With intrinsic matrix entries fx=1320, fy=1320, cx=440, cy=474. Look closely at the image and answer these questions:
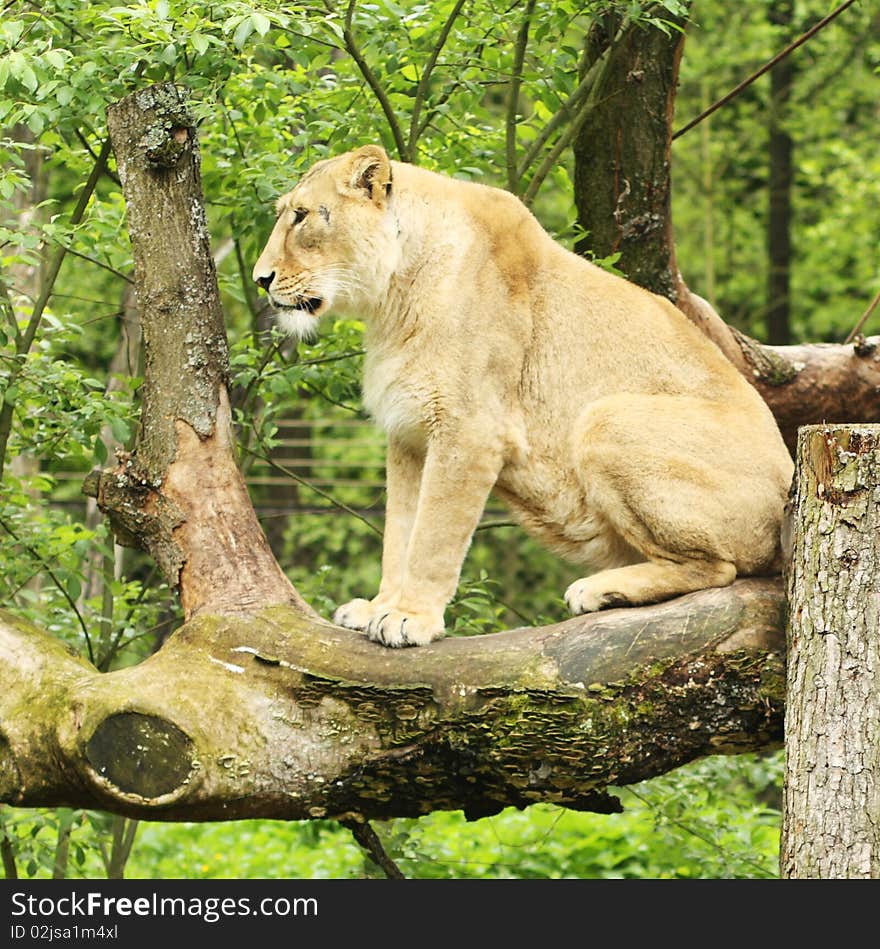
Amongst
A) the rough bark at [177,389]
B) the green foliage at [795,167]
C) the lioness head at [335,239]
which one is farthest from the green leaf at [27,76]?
the green foliage at [795,167]

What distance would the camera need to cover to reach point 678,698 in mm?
3996

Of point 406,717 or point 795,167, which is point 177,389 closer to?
point 406,717

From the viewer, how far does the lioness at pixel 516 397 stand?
177 inches

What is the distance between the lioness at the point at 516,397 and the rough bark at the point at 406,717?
0.36 meters

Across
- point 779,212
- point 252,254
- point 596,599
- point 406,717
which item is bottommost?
point 406,717

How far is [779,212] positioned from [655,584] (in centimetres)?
1333

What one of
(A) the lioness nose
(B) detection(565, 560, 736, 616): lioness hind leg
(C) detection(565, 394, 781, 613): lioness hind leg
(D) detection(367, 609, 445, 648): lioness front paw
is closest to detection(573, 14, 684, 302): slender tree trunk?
(C) detection(565, 394, 781, 613): lioness hind leg

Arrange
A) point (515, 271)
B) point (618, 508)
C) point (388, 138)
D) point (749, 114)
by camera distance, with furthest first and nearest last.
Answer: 1. point (749, 114)
2. point (388, 138)
3. point (515, 271)
4. point (618, 508)

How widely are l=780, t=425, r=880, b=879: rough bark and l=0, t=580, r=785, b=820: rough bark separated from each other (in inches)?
10.4

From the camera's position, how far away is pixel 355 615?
15.5 feet

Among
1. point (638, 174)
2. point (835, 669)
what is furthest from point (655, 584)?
point (638, 174)

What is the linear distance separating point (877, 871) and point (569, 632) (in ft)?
3.69
